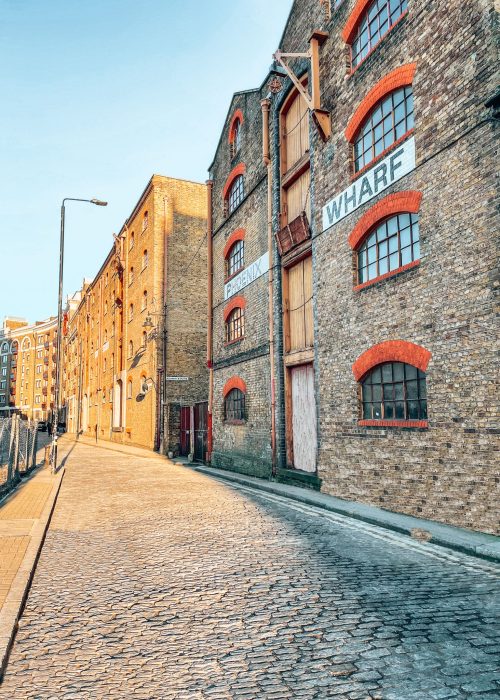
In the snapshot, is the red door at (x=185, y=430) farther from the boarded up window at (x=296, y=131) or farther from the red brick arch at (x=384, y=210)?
the red brick arch at (x=384, y=210)

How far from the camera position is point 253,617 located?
4.20m

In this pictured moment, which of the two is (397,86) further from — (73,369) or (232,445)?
(73,369)

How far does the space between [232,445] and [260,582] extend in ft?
36.4

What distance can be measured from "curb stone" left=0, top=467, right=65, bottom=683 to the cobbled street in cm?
9

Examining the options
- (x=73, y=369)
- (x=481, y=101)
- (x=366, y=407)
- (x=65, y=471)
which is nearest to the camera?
(x=481, y=101)

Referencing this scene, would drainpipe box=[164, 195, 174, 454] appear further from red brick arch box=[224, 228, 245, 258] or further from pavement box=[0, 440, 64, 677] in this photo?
pavement box=[0, 440, 64, 677]

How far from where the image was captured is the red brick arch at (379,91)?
8.70 meters

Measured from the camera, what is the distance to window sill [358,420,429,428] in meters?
8.04

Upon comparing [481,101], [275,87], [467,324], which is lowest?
[467,324]

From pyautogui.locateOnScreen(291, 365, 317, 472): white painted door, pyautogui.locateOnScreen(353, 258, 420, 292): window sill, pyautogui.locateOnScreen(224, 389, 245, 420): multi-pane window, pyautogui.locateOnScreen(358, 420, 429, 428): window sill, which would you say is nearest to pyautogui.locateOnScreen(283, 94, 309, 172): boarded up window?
pyautogui.locateOnScreen(353, 258, 420, 292): window sill

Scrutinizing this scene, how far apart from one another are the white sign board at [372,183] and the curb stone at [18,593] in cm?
768

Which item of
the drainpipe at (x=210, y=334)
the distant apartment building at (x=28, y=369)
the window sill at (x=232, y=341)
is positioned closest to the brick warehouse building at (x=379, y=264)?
the window sill at (x=232, y=341)

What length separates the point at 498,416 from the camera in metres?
6.68

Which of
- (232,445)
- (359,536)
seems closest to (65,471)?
(232,445)
